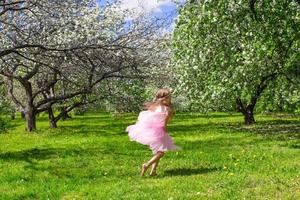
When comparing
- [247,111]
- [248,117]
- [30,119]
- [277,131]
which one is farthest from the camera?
[247,111]

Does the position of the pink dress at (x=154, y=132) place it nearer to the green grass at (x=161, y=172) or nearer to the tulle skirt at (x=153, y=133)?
the tulle skirt at (x=153, y=133)

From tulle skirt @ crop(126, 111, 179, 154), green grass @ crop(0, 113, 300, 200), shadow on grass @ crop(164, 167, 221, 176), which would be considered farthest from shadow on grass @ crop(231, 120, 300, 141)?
tulle skirt @ crop(126, 111, 179, 154)

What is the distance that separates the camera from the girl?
14648 mm

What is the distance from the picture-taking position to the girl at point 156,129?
577 inches

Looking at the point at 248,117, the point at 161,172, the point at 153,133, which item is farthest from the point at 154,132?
the point at 248,117

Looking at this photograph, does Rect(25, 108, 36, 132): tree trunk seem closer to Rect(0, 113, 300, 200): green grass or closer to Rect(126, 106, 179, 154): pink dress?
Rect(0, 113, 300, 200): green grass

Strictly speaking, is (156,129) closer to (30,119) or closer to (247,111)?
(30,119)

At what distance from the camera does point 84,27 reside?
2825cm

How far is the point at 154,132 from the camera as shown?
1479cm

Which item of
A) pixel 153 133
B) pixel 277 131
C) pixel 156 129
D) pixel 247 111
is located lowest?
pixel 277 131

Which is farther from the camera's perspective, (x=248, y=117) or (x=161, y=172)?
(x=248, y=117)

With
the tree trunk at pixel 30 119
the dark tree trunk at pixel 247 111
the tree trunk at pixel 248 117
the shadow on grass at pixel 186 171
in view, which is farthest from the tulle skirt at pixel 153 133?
the tree trunk at pixel 248 117

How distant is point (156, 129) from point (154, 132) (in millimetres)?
101

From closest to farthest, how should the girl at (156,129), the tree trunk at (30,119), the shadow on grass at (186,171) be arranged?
the girl at (156,129) → the shadow on grass at (186,171) → the tree trunk at (30,119)
